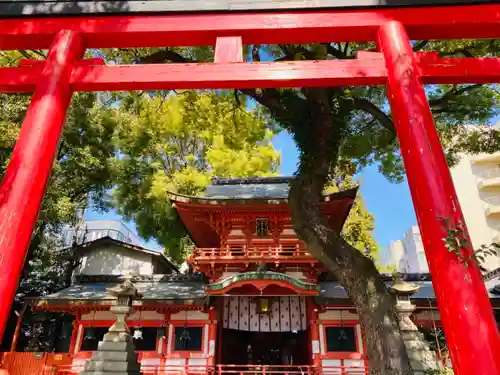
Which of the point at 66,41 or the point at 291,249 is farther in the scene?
the point at 291,249

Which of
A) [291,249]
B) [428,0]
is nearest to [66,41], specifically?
[428,0]

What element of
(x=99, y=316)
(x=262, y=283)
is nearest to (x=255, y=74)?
(x=262, y=283)

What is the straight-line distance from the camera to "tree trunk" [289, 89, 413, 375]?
526cm

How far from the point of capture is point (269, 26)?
4.30 meters

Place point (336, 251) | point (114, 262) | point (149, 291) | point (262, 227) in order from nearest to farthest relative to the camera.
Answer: point (336, 251), point (262, 227), point (149, 291), point (114, 262)

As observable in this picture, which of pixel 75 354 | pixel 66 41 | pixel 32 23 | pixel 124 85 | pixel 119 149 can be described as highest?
pixel 119 149

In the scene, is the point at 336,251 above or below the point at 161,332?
above

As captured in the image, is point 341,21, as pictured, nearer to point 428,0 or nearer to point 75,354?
point 428,0

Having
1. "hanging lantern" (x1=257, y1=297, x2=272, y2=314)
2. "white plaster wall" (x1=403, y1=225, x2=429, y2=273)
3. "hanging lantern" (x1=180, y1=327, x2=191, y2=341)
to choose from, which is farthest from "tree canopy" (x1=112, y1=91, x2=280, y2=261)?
"white plaster wall" (x1=403, y1=225, x2=429, y2=273)

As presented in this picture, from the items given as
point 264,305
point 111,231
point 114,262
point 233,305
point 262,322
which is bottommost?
point 262,322

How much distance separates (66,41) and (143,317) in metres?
11.3

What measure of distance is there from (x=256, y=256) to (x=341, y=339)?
3909 millimetres

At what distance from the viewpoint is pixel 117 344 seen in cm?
932

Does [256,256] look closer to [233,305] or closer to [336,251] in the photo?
[233,305]
